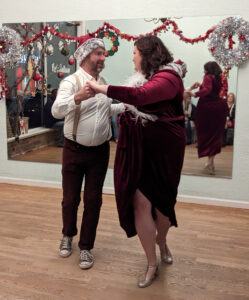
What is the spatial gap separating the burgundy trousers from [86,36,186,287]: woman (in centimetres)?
28

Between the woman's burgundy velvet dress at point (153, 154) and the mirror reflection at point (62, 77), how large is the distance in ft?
3.70

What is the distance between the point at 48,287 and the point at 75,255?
1.38 ft

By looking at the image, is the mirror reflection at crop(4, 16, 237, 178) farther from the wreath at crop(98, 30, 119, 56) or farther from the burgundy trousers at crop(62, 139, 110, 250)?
the burgundy trousers at crop(62, 139, 110, 250)

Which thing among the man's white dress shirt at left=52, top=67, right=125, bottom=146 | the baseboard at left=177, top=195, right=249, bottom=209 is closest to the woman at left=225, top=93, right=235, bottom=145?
the baseboard at left=177, top=195, right=249, bottom=209

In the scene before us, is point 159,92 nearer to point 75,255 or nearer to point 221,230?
point 75,255

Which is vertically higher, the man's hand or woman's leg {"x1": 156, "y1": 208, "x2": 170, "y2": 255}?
the man's hand

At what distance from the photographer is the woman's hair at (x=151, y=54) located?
75.4 inches

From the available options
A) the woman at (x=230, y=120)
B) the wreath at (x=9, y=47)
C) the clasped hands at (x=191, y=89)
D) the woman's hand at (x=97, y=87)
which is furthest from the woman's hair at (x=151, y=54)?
the wreath at (x=9, y=47)

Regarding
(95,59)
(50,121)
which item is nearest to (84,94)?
(95,59)

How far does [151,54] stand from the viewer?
192cm

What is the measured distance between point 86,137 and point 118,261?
2.85ft

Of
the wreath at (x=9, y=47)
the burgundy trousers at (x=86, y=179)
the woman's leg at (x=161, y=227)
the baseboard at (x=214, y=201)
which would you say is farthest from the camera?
the wreath at (x=9, y=47)

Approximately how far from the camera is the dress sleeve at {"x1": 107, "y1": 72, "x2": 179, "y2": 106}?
1.78 m

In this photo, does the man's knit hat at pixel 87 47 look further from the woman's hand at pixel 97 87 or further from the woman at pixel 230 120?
the woman at pixel 230 120
